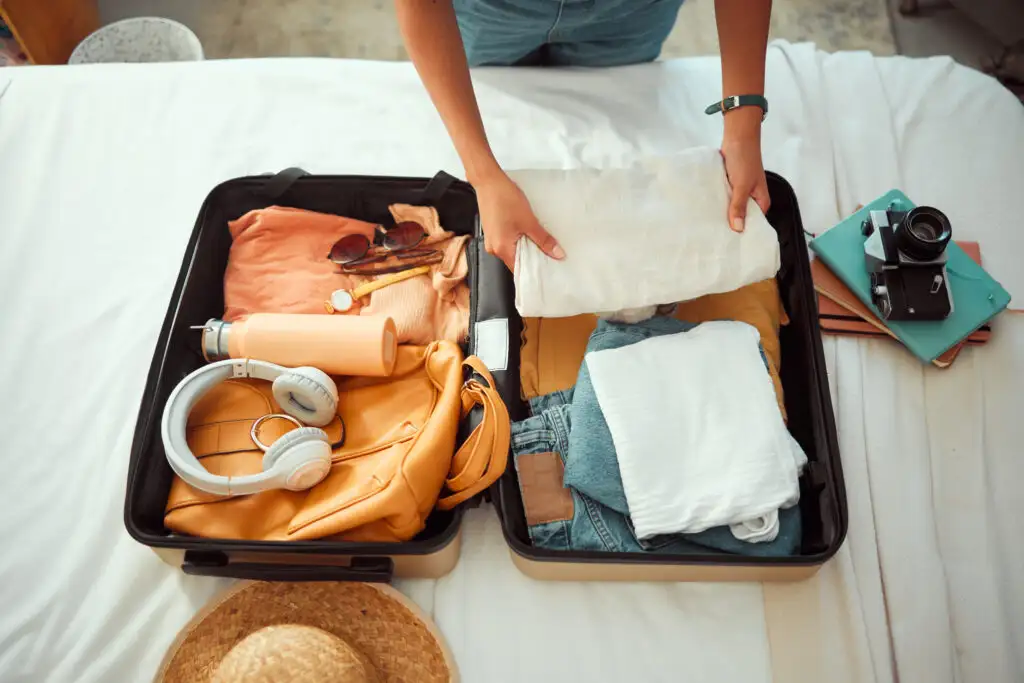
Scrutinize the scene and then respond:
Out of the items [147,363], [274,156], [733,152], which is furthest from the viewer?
[274,156]

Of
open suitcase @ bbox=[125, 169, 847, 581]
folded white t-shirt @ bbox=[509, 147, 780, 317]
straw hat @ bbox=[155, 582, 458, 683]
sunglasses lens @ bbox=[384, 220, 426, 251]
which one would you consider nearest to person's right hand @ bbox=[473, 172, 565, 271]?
folded white t-shirt @ bbox=[509, 147, 780, 317]

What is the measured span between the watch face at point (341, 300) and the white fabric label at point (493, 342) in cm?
20

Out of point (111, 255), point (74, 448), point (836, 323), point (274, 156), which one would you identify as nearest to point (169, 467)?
point (74, 448)

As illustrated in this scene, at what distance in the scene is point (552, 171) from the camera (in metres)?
0.95

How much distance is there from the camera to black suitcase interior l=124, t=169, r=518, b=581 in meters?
0.84

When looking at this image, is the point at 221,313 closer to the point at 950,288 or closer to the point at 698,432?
the point at 698,432

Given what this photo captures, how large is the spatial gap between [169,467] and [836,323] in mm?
952

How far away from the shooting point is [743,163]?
96 cm

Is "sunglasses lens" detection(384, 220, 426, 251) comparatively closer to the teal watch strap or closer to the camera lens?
the teal watch strap

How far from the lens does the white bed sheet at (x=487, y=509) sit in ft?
2.86

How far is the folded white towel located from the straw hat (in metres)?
0.30

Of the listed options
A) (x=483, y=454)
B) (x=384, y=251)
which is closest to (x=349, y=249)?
(x=384, y=251)

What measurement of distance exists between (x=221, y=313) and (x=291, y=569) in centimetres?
43

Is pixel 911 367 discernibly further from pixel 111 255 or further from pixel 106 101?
pixel 106 101
